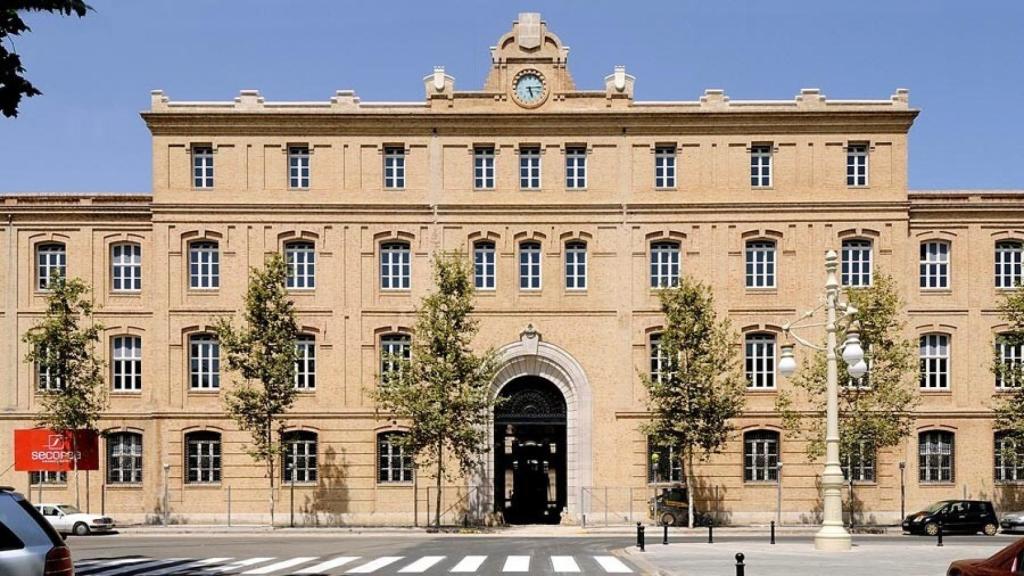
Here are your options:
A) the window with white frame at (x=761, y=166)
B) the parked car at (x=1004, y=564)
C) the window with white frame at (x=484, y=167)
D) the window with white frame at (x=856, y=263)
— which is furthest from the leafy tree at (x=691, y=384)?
the parked car at (x=1004, y=564)

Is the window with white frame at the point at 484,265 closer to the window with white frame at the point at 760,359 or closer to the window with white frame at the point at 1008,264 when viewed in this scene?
the window with white frame at the point at 760,359

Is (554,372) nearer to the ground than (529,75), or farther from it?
nearer to the ground

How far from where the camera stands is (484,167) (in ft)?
162

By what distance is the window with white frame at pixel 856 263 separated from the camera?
48719 mm

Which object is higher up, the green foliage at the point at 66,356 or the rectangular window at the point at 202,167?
the rectangular window at the point at 202,167

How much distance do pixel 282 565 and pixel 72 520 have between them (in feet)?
62.3

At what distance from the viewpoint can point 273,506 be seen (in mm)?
47250

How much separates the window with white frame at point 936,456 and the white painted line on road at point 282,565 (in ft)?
91.9

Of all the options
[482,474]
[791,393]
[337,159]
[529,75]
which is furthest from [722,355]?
[337,159]

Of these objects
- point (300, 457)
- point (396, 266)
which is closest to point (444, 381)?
point (396, 266)

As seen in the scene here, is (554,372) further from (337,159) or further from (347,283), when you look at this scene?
(337,159)

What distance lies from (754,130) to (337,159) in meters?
16.7

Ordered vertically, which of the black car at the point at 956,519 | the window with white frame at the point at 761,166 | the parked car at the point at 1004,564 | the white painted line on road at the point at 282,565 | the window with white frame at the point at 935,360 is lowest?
the black car at the point at 956,519

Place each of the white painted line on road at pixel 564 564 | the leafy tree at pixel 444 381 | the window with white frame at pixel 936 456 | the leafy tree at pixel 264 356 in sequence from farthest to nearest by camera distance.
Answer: the window with white frame at pixel 936 456 < the leafy tree at pixel 264 356 < the leafy tree at pixel 444 381 < the white painted line on road at pixel 564 564
